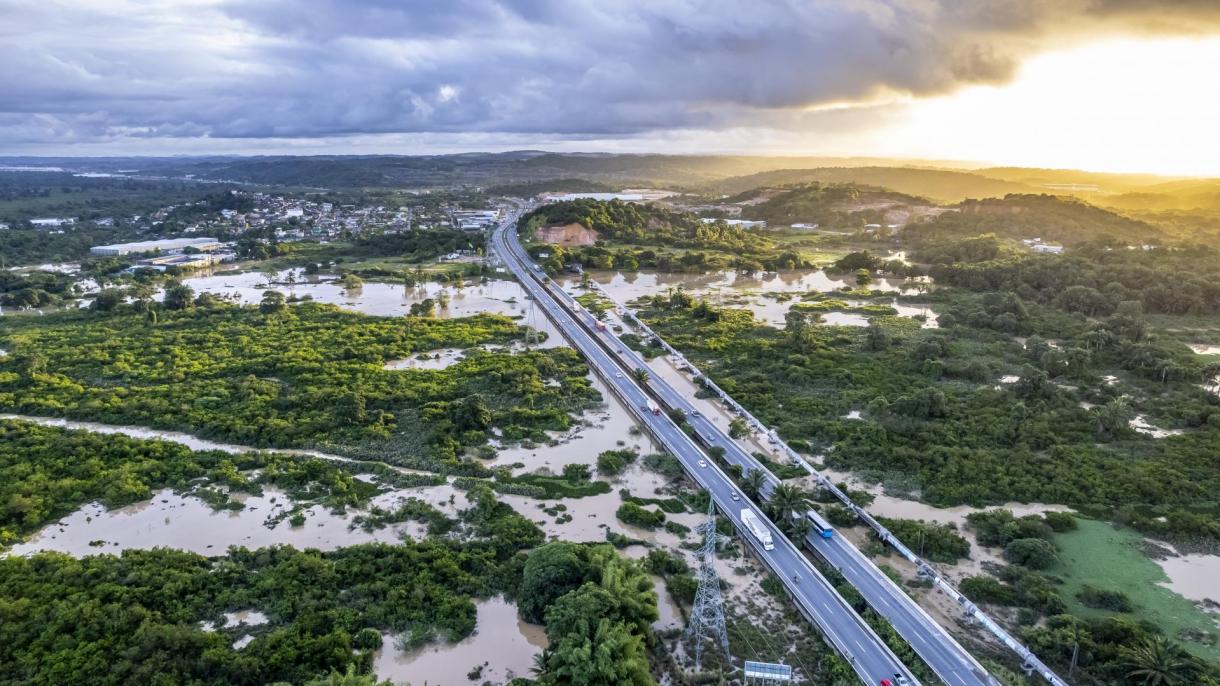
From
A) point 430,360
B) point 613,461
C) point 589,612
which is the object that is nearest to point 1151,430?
point 613,461

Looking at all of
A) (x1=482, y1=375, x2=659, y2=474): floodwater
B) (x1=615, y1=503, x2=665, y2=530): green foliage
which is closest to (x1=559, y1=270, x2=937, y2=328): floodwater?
(x1=482, y1=375, x2=659, y2=474): floodwater

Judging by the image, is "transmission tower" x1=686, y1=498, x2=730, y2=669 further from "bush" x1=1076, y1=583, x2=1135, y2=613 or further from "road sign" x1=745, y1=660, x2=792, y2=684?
"bush" x1=1076, y1=583, x2=1135, y2=613

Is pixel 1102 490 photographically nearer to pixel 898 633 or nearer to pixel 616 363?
Answer: pixel 898 633

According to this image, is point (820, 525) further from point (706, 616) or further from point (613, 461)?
point (613, 461)

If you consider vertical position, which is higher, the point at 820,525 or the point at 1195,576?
the point at 820,525

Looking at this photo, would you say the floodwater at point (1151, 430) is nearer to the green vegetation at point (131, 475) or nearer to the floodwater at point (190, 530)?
the green vegetation at point (131, 475)

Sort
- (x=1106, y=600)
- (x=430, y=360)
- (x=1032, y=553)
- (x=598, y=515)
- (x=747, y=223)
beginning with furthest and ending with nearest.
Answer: (x=747, y=223) → (x=430, y=360) → (x=598, y=515) → (x=1032, y=553) → (x=1106, y=600)

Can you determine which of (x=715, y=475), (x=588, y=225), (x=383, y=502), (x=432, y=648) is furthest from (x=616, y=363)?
(x=588, y=225)
